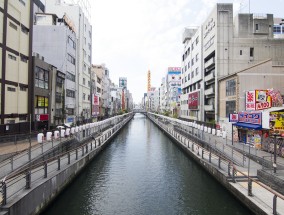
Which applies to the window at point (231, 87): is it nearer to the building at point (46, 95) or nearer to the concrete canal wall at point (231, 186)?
the concrete canal wall at point (231, 186)

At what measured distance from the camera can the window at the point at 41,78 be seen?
118 feet

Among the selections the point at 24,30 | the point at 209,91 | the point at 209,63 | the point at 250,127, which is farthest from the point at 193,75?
the point at 24,30

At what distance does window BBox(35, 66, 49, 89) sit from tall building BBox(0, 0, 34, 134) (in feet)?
6.78

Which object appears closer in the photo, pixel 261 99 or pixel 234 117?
pixel 261 99

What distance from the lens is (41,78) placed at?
1478 inches

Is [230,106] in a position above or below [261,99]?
below

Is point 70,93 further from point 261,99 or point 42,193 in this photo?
point 42,193

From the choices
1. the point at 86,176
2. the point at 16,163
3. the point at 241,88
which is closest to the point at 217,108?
the point at 241,88

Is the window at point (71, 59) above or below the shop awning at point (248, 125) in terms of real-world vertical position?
above

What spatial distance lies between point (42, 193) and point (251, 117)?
979 inches

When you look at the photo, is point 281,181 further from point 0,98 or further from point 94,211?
point 0,98

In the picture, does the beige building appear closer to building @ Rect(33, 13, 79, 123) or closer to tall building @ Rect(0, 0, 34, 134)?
building @ Rect(33, 13, 79, 123)

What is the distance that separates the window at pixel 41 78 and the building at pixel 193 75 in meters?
33.8

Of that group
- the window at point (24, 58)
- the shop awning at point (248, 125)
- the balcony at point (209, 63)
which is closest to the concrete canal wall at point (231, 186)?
the shop awning at point (248, 125)
